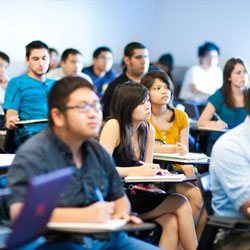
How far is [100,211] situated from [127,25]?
21.1ft

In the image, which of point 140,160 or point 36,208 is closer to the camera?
point 36,208

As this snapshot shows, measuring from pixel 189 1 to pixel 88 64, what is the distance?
214 cm

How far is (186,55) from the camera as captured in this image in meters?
8.48

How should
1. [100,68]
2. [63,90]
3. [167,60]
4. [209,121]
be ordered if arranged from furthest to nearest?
[167,60] → [100,68] → [209,121] → [63,90]

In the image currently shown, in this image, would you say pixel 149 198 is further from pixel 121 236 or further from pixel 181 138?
pixel 181 138

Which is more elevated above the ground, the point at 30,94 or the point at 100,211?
the point at 30,94

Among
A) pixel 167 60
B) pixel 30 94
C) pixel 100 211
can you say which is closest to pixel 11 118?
pixel 30 94

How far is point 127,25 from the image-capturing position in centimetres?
805

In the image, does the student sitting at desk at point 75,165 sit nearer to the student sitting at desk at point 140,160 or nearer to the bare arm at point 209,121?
the student sitting at desk at point 140,160

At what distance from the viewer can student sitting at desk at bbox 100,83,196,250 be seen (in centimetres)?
293

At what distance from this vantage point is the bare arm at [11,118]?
394cm

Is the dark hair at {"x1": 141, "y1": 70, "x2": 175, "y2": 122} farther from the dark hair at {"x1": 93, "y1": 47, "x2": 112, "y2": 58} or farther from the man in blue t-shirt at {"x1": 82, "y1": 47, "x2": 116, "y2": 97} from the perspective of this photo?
the dark hair at {"x1": 93, "y1": 47, "x2": 112, "y2": 58}

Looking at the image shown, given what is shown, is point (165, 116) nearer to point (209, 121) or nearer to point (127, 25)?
point (209, 121)

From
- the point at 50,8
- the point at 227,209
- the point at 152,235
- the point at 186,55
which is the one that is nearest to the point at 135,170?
the point at 152,235
